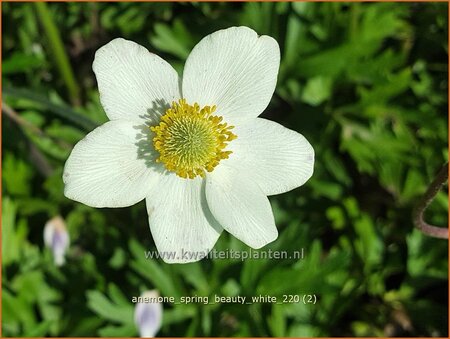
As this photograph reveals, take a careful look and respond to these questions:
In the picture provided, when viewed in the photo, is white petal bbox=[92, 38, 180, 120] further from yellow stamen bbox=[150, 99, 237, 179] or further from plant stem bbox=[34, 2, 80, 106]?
plant stem bbox=[34, 2, 80, 106]

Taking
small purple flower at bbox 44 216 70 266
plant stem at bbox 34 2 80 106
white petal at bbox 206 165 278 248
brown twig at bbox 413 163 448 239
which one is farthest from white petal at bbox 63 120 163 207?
plant stem at bbox 34 2 80 106

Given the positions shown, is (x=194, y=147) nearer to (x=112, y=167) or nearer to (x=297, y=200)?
(x=112, y=167)

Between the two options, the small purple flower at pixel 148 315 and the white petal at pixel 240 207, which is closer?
the white petal at pixel 240 207

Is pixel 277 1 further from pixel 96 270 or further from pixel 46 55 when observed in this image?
pixel 96 270

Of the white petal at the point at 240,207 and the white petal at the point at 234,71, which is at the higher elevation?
the white petal at the point at 234,71

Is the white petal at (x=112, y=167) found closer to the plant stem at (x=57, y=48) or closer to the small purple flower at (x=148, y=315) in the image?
the small purple flower at (x=148, y=315)

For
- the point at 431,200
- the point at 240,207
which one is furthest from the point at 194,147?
the point at 431,200

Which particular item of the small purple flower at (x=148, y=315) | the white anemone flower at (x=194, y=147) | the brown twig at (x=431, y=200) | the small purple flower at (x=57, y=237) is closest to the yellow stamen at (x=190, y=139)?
the white anemone flower at (x=194, y=147)
